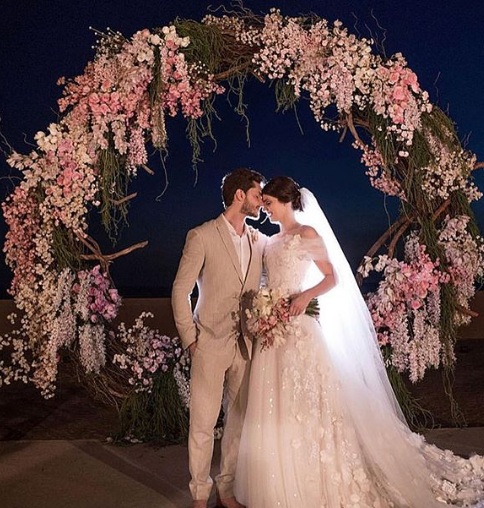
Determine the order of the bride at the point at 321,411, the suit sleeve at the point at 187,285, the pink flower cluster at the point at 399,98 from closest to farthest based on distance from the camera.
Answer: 1. the bride at the point at 321,411
2. the suit sleeve at the point at 187,285
3. the pink flower cluster at the point at 399,98

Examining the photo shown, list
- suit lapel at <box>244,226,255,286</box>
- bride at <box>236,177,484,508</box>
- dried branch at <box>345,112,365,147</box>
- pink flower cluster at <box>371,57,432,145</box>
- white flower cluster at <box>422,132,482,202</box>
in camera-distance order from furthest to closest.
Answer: dried branch at <box>345,112,365,147</box>, white flower cluster at <box>422,132,482,202</box>, pink flower cluster at <box>371,57,432,145</box>, suit lapel at <box>244,226,255,286</box>, bride at <box>236,177,484,508</box>

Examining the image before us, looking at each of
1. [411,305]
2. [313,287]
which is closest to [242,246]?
[313,287]

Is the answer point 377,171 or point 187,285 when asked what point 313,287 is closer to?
point 187,285

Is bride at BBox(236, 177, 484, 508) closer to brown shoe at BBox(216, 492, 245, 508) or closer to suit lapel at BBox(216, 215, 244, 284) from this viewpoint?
brown shoe at BBox(216, 492, 245, 508)

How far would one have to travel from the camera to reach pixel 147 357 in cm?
602

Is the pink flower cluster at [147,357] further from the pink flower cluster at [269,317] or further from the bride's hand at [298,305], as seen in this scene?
the bride's hand at [298,305]

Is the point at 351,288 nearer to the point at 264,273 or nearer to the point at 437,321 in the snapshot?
the point at 264,273

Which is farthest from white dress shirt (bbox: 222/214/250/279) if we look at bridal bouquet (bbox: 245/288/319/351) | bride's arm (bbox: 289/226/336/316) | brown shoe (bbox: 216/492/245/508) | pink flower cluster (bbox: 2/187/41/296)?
pink flower cluster (bbox: 2/187/41/296)

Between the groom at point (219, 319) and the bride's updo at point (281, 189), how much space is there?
2.7 inches

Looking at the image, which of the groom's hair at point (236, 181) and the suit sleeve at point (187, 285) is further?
the groom's hair at point (236, 181)

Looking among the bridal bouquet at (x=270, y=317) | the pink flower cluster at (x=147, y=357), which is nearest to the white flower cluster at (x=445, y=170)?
the bridal bouquet at (x=270, y=317)

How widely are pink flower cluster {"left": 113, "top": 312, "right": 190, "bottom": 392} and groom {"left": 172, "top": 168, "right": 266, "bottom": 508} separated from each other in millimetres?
1620

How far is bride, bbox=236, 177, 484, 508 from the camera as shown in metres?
4.15

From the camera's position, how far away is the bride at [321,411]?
4.15m
